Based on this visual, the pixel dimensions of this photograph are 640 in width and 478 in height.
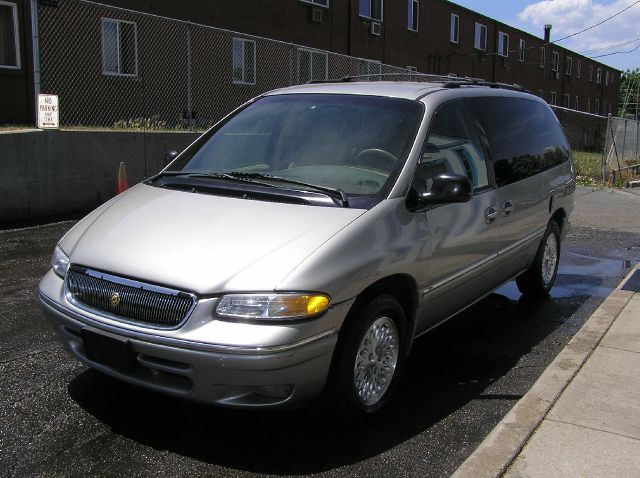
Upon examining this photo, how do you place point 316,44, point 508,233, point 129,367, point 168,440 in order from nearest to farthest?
point 129,367 → point 168,440 → point 508,233 → point 316,44

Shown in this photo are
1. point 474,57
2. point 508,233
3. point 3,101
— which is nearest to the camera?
point 508,233

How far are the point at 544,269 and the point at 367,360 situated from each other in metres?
3.32

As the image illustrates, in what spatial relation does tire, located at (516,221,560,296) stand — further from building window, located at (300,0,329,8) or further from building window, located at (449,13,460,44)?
building window, located at (449,13,460,44)

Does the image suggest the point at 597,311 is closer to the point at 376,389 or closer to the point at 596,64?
the point at 376,389

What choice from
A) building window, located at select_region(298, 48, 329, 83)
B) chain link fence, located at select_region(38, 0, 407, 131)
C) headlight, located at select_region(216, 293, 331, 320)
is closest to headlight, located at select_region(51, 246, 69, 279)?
headlight, located at select_region(216, 293, 331, 320)

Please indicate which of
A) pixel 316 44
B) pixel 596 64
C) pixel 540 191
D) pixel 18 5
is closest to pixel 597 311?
pixel 540 191

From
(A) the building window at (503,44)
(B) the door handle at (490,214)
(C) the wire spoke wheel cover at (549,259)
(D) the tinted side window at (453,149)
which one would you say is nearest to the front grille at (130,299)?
(D) the tinted side window at (453,149)

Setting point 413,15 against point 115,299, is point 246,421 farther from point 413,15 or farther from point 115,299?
point 413,15

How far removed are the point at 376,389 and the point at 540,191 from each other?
283cm

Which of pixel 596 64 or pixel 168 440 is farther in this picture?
pixel 596 64

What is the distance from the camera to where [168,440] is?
3268mm

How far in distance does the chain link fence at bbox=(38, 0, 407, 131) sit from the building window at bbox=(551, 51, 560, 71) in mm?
30423

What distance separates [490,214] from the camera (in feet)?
15.0

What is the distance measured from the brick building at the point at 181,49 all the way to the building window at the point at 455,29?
3.49 meters
